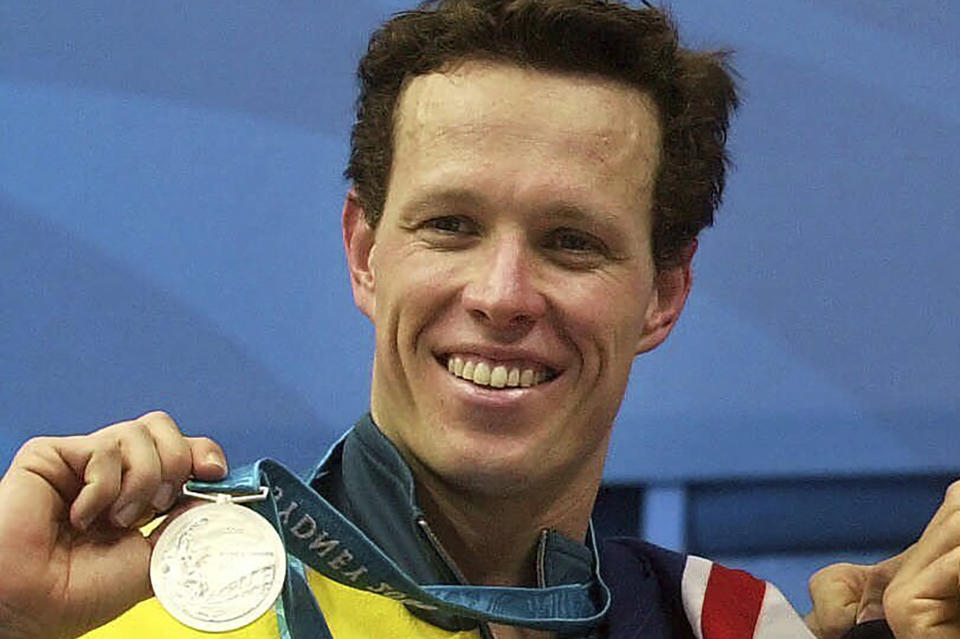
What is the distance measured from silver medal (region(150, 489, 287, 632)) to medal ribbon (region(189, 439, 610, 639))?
0.03m

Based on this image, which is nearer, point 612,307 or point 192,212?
point 612,307

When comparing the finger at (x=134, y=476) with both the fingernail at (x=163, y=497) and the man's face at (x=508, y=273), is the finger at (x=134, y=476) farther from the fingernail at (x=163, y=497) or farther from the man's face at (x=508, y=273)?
the man's face at (x=508, y=273)

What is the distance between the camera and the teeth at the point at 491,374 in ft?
5.83

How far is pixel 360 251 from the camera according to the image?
1959 millimetres

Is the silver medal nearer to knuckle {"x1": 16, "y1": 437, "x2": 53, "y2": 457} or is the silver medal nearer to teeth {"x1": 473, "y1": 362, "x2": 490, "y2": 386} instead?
knuckle {"x1": 16, "y1": 437, "x2": 53, "y2": 457}

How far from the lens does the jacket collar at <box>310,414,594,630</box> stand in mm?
1763

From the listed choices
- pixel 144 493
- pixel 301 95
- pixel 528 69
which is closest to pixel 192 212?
pixel 301 95

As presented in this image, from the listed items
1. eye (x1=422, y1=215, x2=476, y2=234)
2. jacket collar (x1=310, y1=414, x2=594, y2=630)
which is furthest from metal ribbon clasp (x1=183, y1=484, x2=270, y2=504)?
eye (x1=422, y1=215, x2=476, y2=234)

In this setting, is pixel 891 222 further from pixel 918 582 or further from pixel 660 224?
pixel 918 582

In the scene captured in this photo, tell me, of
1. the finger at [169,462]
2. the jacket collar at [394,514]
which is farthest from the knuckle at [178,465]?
the jacket collar at [394,514]

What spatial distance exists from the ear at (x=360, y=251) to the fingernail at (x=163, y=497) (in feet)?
1.77

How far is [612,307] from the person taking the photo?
1828 millimetres

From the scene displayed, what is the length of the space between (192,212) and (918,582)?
1.28 metres

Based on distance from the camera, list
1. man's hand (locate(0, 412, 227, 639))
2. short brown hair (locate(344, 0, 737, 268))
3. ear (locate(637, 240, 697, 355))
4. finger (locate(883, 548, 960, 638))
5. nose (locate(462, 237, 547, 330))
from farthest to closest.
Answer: ear (locate(637, 240, 697, 355)) < short brown hair (locate(344, 0, 737, 268)) < nose (locate(462, 237, 547, 330)) < finger (locate(883, 548, 960, 638)) < man's hand (locate(0, 412, 227, 639))
